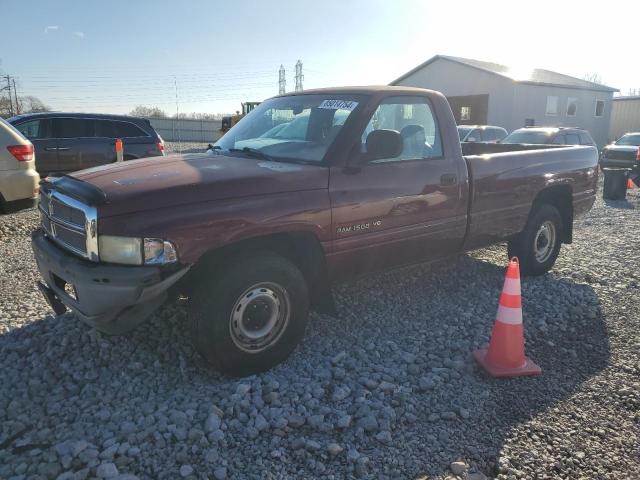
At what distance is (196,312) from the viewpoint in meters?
3.06

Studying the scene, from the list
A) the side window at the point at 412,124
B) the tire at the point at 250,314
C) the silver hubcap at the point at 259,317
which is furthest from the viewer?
the side window at the point at 412,124

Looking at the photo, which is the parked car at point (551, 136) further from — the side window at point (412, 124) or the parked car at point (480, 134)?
the side window at point (412, 124)

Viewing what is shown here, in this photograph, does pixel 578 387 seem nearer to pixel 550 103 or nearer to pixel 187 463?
pixel 187 463

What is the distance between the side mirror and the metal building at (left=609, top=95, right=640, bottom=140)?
130 ft

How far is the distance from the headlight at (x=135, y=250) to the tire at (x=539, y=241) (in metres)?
3.92

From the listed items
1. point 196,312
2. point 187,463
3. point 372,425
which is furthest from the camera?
point 196,312

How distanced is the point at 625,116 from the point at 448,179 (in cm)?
4073

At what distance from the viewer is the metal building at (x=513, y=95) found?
27.3m

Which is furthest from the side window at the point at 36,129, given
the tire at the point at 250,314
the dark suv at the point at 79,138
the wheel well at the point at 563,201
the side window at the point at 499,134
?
the side window at the point at 499,134

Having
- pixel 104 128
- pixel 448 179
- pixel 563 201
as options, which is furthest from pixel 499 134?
pixel 448 179

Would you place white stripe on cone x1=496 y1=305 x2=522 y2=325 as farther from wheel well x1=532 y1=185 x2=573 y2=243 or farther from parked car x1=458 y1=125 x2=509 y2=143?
parked car x1=458 y1=125 x2=509 y2=143

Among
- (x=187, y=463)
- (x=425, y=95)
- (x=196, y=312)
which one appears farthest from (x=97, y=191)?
(x=425, y=95)

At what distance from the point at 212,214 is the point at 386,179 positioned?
1.48 metres

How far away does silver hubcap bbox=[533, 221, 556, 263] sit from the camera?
562 cm
